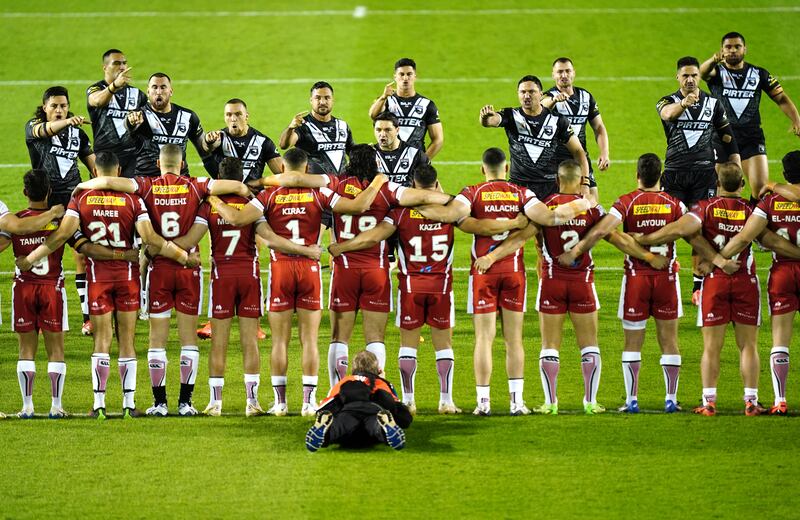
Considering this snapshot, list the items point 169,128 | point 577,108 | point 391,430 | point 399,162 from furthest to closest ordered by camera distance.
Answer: point 577,108 < point 169,128 < point 399,162 < point 391,430

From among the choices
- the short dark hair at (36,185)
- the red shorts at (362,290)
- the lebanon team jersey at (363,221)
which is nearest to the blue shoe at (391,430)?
the red shorts at (362,290)

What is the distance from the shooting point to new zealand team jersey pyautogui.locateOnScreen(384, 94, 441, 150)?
14688 millimetres

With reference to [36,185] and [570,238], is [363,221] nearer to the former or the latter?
[570,238]

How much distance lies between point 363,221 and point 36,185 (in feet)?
9.15

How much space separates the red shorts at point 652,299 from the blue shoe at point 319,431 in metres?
2.67

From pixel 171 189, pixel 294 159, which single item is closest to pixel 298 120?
pixel 294 159

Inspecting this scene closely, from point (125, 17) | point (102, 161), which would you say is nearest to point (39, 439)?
point (102, 161)

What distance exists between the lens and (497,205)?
11094mm

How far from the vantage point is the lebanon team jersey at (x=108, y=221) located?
36.5ft

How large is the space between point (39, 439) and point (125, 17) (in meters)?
18.8

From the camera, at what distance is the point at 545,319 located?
436 inches

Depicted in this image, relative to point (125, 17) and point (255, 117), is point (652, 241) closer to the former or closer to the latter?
point (255, 117)

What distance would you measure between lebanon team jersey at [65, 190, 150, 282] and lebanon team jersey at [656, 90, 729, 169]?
6.70 m

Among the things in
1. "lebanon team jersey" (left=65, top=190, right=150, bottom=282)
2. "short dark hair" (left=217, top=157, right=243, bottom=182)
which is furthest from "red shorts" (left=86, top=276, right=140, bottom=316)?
"short dark hair" (left=217, top=157, right=243, bottom=182)
